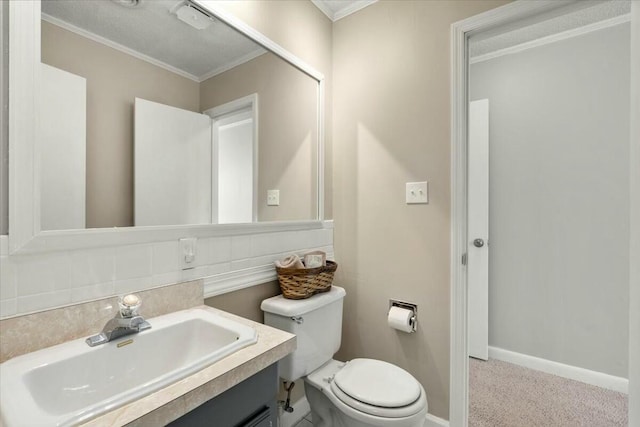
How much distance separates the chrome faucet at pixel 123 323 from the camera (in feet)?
2.70

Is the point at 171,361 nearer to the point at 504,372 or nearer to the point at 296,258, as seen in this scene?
the point at 296,258

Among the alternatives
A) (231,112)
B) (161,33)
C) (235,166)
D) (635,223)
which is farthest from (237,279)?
(635,223)

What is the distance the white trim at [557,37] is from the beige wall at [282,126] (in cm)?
129

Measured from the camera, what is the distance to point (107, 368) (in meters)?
0.79

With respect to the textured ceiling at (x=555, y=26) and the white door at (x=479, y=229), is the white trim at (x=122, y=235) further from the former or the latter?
the white door at (x=479, y=229)


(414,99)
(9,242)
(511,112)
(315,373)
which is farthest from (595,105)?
(9,242)

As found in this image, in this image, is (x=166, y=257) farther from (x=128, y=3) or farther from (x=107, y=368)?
(x=128, y=3)

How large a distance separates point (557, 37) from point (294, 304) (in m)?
2.49

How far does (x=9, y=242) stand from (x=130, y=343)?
0.38m

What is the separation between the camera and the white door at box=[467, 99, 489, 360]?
2311 mm

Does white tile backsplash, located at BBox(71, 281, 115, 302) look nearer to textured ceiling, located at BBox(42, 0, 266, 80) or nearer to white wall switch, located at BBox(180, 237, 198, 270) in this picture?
white wall switch, located at BBox(180, 237, 198, 270)

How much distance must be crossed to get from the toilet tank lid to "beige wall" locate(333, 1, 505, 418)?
42 cm

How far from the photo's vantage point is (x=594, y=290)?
6.47 feet

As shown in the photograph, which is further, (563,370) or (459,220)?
(563,370)
